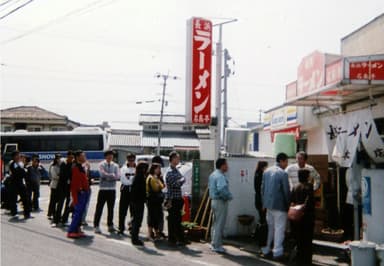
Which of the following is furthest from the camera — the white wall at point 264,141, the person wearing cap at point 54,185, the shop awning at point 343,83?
the white wall at point 264,141

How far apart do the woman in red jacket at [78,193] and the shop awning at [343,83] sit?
18.0 feet

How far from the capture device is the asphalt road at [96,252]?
7.49m

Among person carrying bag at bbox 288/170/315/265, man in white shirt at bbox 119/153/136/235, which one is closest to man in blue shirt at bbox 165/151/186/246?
man in white shirt at bbox 119/153/136/235

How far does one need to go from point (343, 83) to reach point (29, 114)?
53.4m

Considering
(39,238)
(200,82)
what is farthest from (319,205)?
(39,238)

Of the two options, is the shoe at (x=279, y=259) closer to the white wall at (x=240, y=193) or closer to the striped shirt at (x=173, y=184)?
the white wall at (x=240, y=193)

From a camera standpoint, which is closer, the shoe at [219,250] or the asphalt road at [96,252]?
the asphalt road at [96,252]

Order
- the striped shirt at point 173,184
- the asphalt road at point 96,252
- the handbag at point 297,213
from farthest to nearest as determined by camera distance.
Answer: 1. the striped shirt at point 173,184
2. the handbag at point 297,213
3. the asphalt road at point 96,252

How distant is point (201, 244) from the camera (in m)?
9.55

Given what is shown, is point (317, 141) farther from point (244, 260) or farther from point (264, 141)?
point (244, 260)

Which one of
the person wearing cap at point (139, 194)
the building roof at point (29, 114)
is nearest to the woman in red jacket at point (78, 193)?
the person wearing cap at point (139, 194)

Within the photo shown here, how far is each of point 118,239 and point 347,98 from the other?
6643mm

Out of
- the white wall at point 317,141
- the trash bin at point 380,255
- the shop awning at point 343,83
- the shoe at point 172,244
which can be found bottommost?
the shoe at point 172,244

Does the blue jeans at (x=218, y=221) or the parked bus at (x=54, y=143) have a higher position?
the parked bus at (x=54, y=143)
